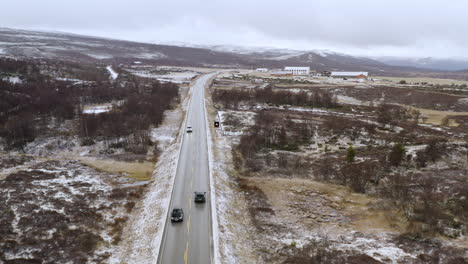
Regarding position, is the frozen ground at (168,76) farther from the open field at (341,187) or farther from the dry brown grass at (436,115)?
the dry brown grass at (436,115)

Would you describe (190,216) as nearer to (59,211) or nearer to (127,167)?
(59,211)

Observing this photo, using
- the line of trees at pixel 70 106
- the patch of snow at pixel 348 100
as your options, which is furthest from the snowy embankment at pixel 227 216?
the patch of snow at pixel 348 100

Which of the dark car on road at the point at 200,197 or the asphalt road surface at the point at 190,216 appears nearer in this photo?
the asphalt road surface at the point at 190,216

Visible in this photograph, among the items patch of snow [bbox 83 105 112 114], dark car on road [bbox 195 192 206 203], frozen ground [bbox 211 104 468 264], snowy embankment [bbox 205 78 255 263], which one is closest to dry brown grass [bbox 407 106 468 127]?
frozen ground [bbox 211 104 468 264]

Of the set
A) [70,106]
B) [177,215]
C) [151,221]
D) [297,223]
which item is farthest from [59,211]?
[70,106]

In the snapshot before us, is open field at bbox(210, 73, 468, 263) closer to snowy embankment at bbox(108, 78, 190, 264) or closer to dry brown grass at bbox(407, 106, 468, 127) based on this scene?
dry brown grass at bbox(407, 106, 468, 127)
